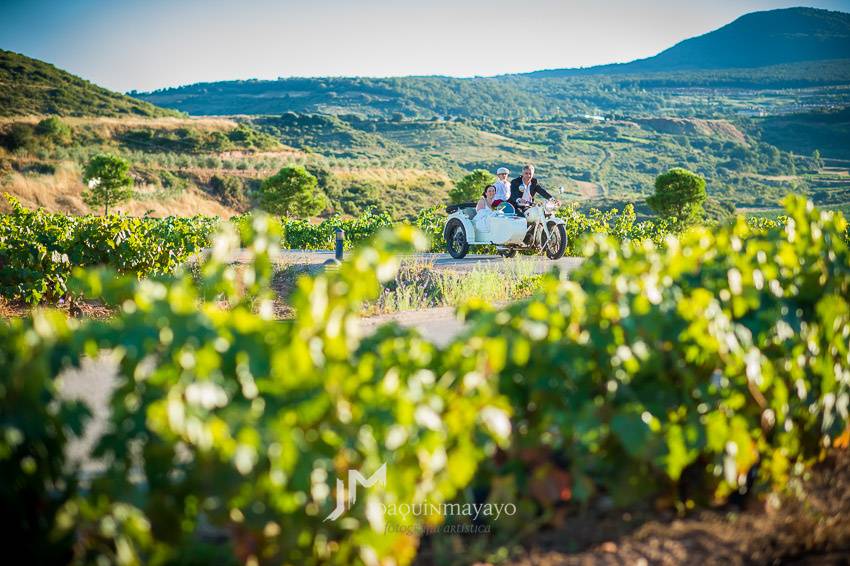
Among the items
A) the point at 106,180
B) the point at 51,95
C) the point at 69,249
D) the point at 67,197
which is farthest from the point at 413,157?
the point at 69,249

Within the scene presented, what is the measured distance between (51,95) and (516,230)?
83.2m

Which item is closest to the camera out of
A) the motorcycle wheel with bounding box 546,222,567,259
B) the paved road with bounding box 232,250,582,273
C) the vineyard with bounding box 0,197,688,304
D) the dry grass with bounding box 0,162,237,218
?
the vineyard with bounding box 0,197,688,304

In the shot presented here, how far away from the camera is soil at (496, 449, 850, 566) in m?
2.82

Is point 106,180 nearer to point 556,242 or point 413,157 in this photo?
point 556,242

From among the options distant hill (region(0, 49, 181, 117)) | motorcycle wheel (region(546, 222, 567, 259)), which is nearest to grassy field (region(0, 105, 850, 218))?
distant hill (region(0, 49, 181, 117))

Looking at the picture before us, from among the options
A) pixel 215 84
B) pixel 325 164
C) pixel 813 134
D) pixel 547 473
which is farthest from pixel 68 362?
pixel 215 84

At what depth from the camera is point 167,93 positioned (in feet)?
616

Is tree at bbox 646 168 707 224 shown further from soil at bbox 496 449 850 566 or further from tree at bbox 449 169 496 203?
soil at bbox 496 449 850 566

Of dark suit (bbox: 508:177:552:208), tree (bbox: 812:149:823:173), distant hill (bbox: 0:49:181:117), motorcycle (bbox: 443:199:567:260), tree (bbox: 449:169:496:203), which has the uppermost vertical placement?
distant hill (bbox: 0:49:181:117)

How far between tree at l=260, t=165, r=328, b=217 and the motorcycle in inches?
1194

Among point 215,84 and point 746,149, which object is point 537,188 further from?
point 215,84

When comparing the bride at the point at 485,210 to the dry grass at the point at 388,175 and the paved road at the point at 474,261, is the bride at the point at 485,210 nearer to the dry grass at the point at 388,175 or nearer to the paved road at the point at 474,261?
the paved road at the point at 474,261

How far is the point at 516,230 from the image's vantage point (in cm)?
1362

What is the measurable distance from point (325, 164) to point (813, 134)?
234 ft
